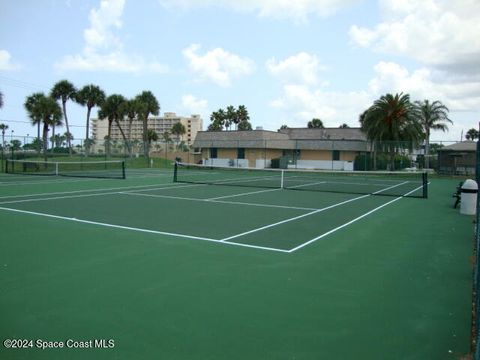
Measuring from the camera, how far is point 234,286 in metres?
5.90

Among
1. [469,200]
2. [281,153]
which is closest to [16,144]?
[281,153]

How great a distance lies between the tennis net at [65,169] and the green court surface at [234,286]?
18489mm

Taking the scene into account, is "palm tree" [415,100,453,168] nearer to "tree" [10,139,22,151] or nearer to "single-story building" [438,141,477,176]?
"single-story building" [438,141,477,176]

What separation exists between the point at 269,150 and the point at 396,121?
57.5ft

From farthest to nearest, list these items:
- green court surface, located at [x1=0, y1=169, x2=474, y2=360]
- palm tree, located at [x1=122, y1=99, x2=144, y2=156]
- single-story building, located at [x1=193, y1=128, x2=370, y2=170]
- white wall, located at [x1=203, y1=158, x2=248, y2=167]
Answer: palm tree, located at [x1=122, y1=99, x2=144, y2=156]
single-story building, located at [x1=193, y1=128, x2=370, y2=170]
white wall, located at [x1=203, y1=158, x2=248, y2=167]
green court surface, located at [x1=0, y1=169, x2=474, y2=360]

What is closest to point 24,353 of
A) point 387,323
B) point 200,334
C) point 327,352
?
point 200,334

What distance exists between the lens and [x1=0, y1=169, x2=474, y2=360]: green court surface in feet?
13.9

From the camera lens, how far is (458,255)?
8.02 meters

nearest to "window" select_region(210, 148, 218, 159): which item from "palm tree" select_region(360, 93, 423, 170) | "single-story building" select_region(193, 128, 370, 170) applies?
"single-story building" select_region(193, 128, 370, 170)

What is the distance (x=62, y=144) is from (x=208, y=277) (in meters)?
40.0

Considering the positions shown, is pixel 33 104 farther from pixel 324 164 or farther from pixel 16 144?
pixel 324 164

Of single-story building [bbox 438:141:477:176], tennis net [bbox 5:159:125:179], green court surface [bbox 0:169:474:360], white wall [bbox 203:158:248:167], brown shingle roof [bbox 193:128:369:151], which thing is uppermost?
brown shingle roof [bbox 193:128:369:151]

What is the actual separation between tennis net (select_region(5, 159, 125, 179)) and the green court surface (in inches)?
728

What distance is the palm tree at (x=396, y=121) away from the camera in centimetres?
3922
